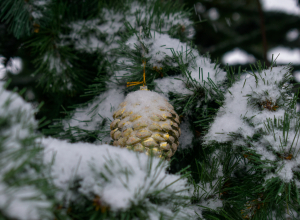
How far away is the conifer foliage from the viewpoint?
0.25 metres

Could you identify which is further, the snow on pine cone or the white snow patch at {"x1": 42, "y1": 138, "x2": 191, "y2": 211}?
the snow on pine cone

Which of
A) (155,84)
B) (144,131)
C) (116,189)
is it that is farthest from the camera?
(155,84)

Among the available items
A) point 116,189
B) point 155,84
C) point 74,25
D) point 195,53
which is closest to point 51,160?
point 116,189

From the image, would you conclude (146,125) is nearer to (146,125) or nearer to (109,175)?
(146,125)

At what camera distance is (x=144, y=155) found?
323mm

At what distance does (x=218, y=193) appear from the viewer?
45cm

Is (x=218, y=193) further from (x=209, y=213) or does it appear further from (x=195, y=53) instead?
(x=195, y=53)

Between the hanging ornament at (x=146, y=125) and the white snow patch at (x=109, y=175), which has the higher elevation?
the hanging ornament at (x=146, y=125)

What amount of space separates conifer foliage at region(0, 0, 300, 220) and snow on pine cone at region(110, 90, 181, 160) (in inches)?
1.9

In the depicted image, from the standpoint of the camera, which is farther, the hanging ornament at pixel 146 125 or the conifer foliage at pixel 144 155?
the hanging ornament at pixel 146 125

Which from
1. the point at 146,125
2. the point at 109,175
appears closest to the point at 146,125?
the point at 146,125

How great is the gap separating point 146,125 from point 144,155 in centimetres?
9

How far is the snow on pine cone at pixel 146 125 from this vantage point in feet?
1.30

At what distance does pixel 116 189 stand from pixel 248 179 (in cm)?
28
